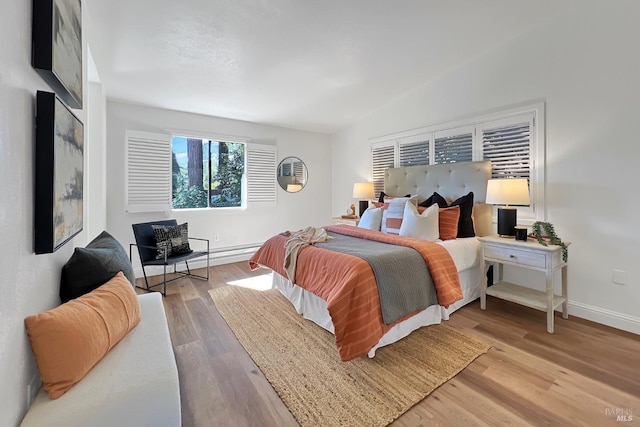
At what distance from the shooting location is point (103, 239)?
2.14 metres

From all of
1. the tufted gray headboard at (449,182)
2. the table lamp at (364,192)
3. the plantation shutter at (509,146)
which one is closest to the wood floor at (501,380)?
the tufted gray headboard at (449,182)

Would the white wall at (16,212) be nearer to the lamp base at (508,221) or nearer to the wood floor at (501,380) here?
the wood floor at (501,380)

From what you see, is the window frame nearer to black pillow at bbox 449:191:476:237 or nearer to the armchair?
the armchair

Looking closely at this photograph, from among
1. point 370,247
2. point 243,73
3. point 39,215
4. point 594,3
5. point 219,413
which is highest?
point 594,3

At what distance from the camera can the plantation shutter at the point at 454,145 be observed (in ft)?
11.7

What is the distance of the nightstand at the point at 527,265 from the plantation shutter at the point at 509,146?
0.89 metres

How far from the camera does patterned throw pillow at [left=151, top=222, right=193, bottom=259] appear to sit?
344 centimetres

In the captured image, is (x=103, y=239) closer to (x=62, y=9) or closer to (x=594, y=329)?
(x=62, y=9)

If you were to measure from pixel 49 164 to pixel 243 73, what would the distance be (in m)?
2.49

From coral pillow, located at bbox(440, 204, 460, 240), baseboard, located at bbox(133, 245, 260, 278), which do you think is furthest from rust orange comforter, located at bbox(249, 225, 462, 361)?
baseboard, located at bbox(133, 245, 260, 278)

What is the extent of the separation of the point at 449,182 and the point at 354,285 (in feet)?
7.82

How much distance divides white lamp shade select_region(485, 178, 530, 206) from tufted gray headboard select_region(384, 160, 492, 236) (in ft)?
1.66

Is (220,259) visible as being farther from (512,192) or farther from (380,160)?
(512,192)

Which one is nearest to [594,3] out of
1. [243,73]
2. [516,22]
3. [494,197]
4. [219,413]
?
[516,22]
